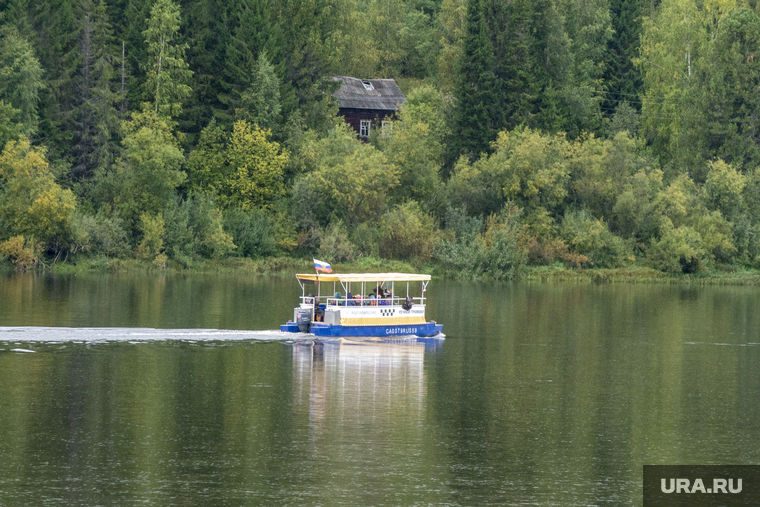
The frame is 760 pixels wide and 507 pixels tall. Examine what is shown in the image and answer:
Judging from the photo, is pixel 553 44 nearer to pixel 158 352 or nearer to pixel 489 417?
pixel 158 352

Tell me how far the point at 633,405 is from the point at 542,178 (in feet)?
233

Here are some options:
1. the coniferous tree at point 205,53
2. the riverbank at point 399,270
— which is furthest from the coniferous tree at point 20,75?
the coniferous tree at point 205,53

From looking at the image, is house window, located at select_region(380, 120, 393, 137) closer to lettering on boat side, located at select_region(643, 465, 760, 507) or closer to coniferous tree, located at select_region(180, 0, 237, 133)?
coniferous tree, located at select_region(180, 0, 237, 133)

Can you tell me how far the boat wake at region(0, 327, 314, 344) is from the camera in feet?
178

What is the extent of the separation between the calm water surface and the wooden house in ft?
237

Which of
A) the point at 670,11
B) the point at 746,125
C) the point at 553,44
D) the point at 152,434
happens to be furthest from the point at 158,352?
the point at 670,11

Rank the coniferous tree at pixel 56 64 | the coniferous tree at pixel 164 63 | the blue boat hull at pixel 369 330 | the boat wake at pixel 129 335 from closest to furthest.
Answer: the boat wake at pixel 129 335, the blue boat hull at pixel 369 330, the coniferous tree at pixel 56 64, the coniferous tree at pixel 164 63

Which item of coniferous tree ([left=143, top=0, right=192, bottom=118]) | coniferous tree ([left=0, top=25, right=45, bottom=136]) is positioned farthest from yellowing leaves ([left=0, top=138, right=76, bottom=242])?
coniferous tree ([left=143, top=0, right=192, bottom=118])

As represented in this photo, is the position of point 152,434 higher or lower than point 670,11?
lower

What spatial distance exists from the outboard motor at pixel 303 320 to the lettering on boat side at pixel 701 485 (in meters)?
28.5

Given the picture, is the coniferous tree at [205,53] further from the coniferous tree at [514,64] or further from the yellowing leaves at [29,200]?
the coniferous tree at [514,64]

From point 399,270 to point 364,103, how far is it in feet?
140

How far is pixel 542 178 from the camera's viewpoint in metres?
112

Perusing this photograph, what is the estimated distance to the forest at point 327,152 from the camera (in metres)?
106
